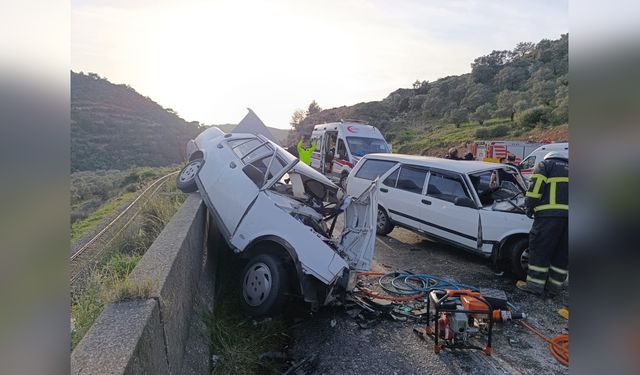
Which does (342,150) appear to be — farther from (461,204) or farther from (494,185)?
(461,204)

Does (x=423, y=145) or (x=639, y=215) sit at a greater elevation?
(x=423, y=145)

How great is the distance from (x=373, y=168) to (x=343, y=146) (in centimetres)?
432

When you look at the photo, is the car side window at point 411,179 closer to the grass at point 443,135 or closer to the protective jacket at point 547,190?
the protective jacket at point 547,190

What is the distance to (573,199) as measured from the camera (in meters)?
0.80

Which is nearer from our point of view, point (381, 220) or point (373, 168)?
point (381, 220)

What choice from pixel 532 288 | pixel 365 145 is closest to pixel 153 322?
pixel 532 288

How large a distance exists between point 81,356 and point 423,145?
30492 millimetres

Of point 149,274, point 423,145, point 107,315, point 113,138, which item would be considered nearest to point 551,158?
point 149,274

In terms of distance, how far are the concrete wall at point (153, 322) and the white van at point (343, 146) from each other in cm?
851

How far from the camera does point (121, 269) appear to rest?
4.57 m

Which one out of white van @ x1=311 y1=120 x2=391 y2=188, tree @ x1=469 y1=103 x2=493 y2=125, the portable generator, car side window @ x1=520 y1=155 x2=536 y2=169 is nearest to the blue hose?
the portable generator

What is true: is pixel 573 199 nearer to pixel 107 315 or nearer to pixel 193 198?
pixel 107 315

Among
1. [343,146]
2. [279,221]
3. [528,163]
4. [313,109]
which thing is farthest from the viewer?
[313,109]

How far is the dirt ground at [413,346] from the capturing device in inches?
169
